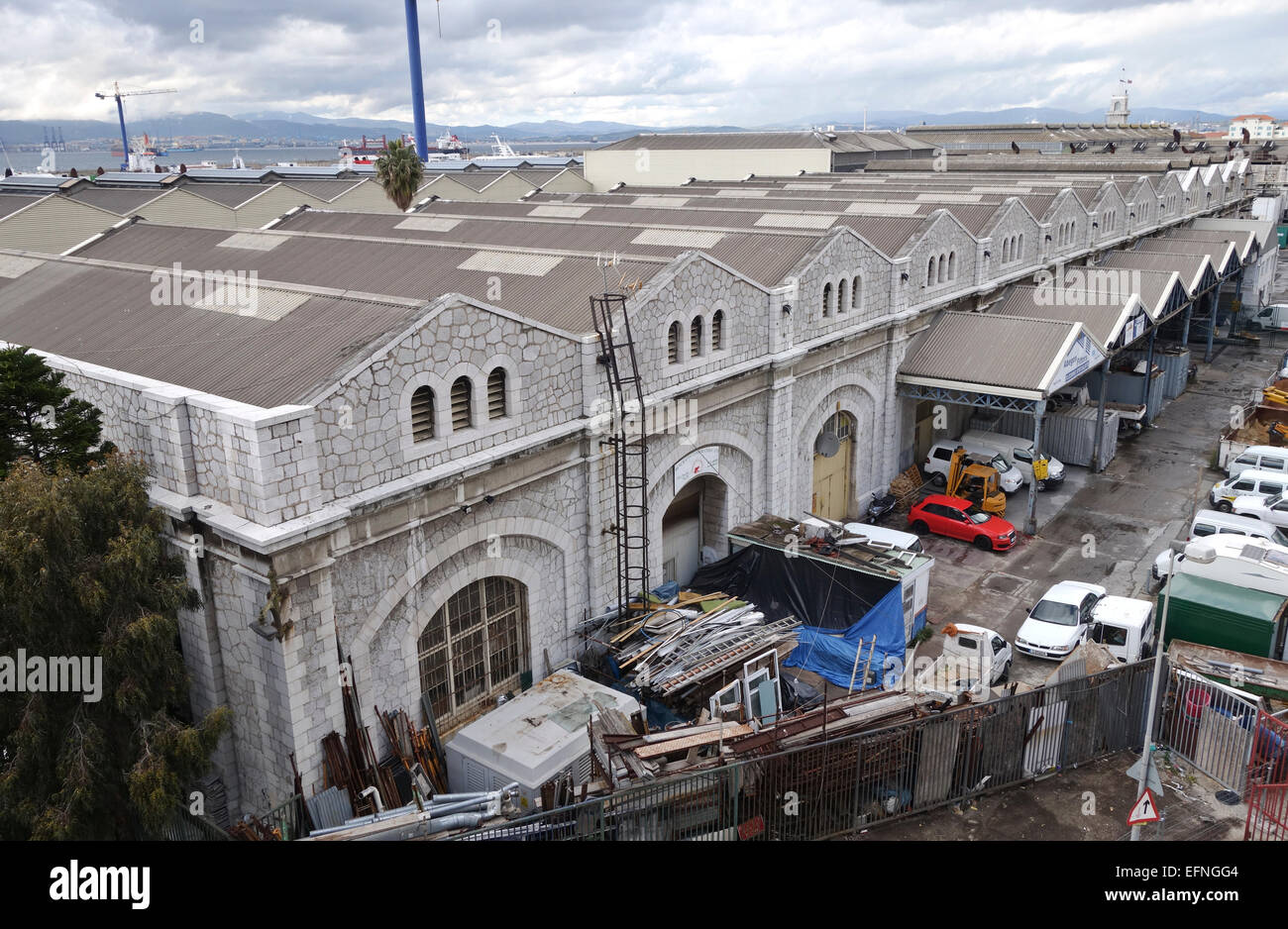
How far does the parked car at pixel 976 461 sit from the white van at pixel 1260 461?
7767 millimetres

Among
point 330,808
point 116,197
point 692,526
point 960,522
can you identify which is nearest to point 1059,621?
point 960,522

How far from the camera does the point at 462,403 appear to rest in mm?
19172

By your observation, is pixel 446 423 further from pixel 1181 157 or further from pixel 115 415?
pixel 1181 157

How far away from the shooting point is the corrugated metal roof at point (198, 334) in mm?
18375

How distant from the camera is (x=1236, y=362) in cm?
5812

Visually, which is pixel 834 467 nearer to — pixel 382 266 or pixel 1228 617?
pixel 1228 617

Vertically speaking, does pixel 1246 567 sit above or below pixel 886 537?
above

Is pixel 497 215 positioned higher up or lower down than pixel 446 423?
higher up

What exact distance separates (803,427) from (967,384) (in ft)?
25.4

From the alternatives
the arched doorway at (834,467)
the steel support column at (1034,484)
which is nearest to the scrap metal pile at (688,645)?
the arched doorway at (834,467)

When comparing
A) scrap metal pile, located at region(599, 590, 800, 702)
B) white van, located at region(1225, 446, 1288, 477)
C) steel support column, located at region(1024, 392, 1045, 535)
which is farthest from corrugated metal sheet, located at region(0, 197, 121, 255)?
white van, located at region(1225, 446, 1288, 477)

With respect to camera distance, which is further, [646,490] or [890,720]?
[646,490]

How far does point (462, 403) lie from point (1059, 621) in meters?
17.8

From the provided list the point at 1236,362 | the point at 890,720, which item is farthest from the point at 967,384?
the point at 1236,362
